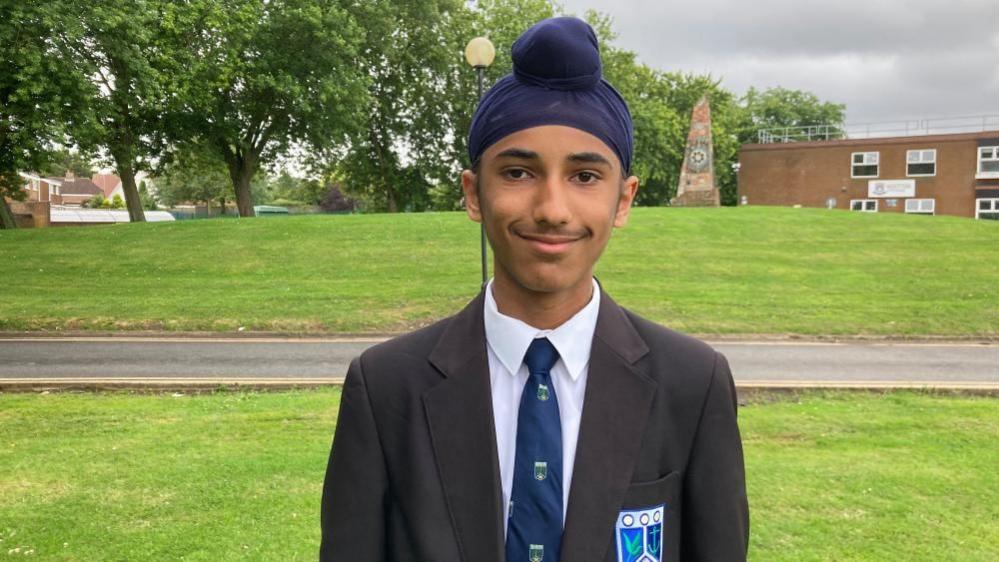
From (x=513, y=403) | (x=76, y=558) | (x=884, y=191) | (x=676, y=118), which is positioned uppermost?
(x=676, y=118)

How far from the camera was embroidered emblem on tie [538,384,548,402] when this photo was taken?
175 centimetres

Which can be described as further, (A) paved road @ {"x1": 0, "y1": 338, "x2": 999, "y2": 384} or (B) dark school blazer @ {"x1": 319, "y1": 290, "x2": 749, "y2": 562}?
(A) paved road @ {"x1": 0, "y1": 338, "x2": 999, "y2": 384}

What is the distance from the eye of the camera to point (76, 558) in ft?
17.1

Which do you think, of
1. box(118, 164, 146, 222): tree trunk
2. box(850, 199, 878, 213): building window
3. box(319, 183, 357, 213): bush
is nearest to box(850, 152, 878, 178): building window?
box(850, 199, 878, 213): building window

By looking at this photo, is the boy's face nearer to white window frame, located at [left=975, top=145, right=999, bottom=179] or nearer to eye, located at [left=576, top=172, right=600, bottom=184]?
eye, located at [left=576, top=172, right=600, bottom=184]

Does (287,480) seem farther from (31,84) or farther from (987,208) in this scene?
(987,208)

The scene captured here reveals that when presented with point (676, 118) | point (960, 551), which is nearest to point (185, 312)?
point (960, 551)

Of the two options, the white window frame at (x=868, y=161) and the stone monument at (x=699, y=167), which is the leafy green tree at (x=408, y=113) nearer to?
the stone monument at (x=699, y=167)

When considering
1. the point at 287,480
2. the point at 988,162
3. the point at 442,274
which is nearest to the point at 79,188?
the point at 442,274

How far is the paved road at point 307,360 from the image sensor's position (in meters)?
11.7

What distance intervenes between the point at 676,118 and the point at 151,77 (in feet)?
126

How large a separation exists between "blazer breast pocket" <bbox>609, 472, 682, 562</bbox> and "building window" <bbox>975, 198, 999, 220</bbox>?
180 ft

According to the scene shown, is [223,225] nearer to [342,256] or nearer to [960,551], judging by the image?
[342,256]

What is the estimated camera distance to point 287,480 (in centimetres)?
659
